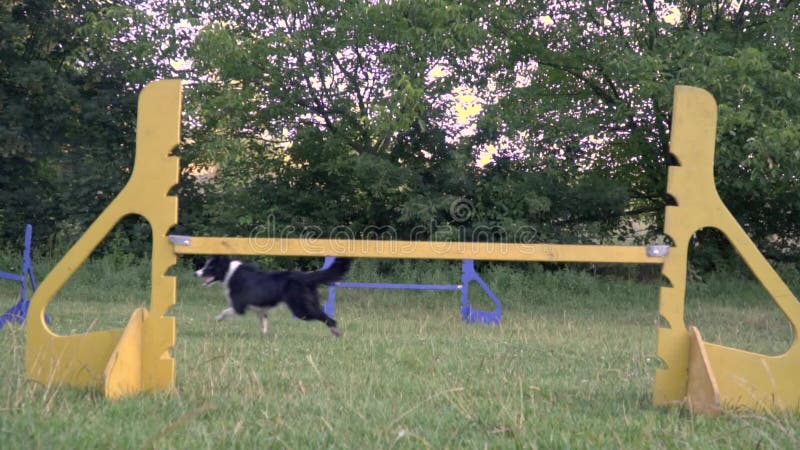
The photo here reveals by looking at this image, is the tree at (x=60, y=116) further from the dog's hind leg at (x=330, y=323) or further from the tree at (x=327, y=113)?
the dog's hind leg at (x=330, y=323)

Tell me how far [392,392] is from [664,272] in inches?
56.9

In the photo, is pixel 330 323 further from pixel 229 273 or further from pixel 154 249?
pixel 154 249

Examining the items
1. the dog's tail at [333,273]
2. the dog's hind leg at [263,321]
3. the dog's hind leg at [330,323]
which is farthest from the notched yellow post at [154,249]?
the dog's hind leg at [263,321]

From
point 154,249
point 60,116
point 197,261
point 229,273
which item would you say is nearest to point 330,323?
point 229,273

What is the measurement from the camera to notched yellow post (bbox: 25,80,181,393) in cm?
367

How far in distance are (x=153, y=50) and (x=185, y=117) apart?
4.43 feet

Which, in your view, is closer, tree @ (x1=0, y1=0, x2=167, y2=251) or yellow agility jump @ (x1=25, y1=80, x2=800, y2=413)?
yellow agility jump @ (x1=25, y1=80, x2=800, y2=413)

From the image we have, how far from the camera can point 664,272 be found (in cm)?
369

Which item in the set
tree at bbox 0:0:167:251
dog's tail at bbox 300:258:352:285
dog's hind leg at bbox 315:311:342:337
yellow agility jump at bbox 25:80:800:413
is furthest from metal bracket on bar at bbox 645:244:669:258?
tree at bbox 0:0:167:251

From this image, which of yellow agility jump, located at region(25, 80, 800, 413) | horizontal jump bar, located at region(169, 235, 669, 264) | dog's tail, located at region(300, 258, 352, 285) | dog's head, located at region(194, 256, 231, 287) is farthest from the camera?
dog's head, located at region(194, 256, 231, 287)

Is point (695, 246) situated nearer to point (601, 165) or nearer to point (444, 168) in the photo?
point (601, 165)

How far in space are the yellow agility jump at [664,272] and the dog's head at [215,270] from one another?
3.92 metres

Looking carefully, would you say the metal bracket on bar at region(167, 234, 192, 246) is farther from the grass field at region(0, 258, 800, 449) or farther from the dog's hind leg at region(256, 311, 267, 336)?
the dog's hind leg at region(256, 311, 267, 336)

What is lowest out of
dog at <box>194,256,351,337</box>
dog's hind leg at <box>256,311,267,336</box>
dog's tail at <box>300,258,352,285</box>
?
dog's hind leg at <box>256,311,267,336</box>
